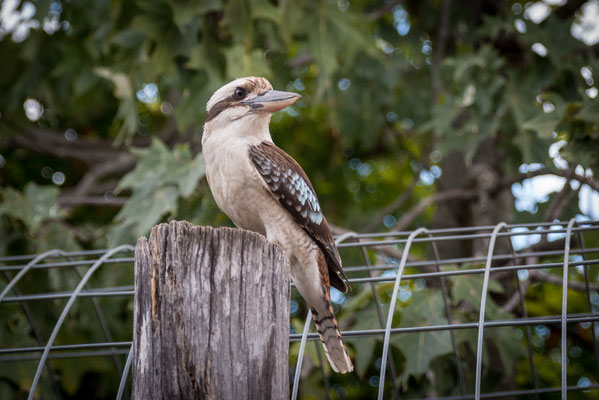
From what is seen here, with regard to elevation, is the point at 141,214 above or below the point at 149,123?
below

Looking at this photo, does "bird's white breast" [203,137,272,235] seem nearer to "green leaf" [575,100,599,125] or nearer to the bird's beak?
the bird's beak

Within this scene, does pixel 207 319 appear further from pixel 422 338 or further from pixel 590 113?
pixel 590 113

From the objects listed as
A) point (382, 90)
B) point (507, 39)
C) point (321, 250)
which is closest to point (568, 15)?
point (507, 39)

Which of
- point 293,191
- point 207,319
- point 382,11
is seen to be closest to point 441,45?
point 382,11

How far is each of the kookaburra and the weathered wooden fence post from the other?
83cm

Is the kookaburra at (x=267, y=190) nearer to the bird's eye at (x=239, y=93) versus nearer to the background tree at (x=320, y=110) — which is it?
the bird's eye at (x=239, y=93)

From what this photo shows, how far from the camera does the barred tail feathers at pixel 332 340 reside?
10.7ft

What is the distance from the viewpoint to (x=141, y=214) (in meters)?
4.22

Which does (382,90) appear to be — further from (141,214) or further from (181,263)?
(181,263)

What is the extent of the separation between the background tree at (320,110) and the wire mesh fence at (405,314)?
0.05 m

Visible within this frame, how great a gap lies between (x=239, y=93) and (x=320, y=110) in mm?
3837

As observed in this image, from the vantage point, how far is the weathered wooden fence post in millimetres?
2064

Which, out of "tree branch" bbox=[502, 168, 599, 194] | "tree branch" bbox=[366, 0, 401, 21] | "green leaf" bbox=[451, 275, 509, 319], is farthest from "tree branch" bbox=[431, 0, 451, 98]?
"green leaf" bbox=[451, 275, 509, 319]

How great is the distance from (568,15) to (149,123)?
169 inches
